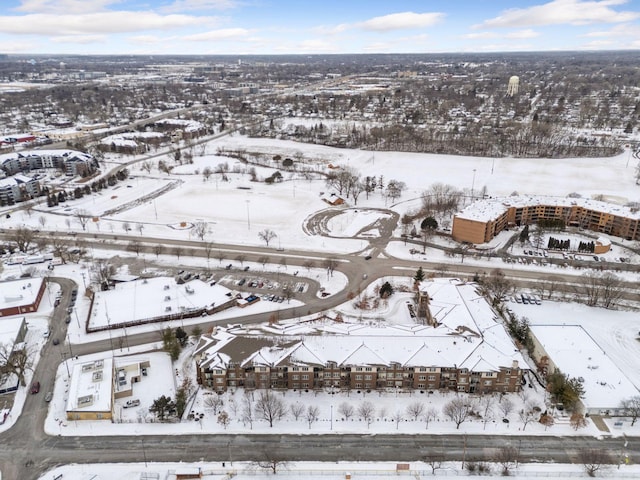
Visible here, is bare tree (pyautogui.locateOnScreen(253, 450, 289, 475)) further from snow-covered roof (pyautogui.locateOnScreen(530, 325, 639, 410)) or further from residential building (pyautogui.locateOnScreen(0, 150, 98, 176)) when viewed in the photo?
residential building (pyautogui.locateOnScreen(0, 150, 98, 176))

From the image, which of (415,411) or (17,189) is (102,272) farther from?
(17,189)

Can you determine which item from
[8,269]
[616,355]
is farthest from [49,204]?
[616,355]

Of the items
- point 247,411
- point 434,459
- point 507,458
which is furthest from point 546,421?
point 247,411

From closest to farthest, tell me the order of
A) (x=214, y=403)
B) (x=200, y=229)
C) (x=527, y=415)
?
(x=527, y=415), (x=214, y=403), (x=200, y=229)

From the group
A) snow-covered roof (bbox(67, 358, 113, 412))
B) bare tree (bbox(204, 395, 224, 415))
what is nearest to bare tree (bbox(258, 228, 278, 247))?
snow-covered roof (bbox(67, 358, 113, 412))

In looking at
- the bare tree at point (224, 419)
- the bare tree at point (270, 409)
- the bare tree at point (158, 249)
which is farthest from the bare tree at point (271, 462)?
the bare tree at point (158, 249)
